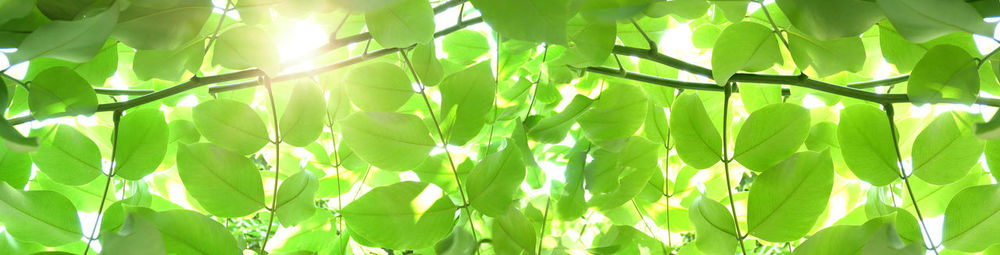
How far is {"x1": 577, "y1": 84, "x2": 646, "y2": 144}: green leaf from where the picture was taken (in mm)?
384

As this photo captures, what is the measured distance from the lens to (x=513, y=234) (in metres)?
0.34

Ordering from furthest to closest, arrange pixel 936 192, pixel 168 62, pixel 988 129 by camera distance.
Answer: pixel 936 192
pixel 168 62
pixel 988 129

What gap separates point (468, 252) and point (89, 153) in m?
0.23

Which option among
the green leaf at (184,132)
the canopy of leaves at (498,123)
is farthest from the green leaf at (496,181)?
the green leaf at (184,132)

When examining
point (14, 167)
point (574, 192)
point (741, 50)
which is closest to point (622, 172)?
point (574, 192)

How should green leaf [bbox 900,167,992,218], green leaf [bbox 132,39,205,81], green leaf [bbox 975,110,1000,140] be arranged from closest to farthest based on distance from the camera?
1. green leaf [bbox 975,110,1000,140]
2. green leaf [bbox 132,39,205,81]
3. green leaf [bbox 900,167,992,218]

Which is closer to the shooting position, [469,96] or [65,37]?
[65,37]

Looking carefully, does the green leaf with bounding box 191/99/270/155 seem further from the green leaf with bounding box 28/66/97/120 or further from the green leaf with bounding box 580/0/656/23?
the green leaf with bounding box 580/0/656/23

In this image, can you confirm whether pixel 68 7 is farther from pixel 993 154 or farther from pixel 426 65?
pixel 993 154

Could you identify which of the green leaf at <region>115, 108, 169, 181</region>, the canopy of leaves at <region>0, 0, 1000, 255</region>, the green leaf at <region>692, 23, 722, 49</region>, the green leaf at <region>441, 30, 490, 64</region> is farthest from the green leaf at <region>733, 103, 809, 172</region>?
the green leaf at <region>115, 108, 169, 181</region>

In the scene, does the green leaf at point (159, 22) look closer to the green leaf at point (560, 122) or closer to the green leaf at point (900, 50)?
the green leaf at point (560, 122)

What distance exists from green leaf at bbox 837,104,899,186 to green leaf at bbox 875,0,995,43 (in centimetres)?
12

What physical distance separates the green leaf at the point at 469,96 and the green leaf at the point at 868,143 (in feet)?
0.61

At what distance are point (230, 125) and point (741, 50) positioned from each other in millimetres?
263
